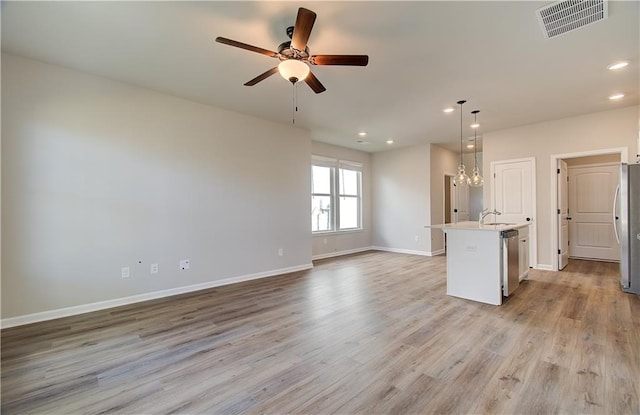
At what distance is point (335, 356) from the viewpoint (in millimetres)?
2346

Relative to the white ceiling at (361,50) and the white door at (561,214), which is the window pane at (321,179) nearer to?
the white ceiling at (361,50)

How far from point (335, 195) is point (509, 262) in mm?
4224

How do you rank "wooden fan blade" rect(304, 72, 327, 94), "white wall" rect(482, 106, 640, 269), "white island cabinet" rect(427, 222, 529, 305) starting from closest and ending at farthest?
"wooden fan blade" rect(304, 72, 327, 94), "white island cabinet" rect(427, 222, 529, 305), "white wall" rect(482, 106, 640, 269)

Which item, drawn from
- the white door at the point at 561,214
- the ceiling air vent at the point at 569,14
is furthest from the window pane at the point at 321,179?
the ceiling air vent at the point at 569,14

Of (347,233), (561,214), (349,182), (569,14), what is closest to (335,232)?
(347,233)

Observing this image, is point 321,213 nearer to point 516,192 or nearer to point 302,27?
point 516,192

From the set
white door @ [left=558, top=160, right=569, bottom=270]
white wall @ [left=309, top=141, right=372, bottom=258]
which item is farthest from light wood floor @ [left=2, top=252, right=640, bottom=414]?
white wall @ [left=309, top=141, right=372, bottom=258]

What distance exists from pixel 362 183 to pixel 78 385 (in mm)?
6885

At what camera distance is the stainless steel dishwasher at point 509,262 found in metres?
3.59

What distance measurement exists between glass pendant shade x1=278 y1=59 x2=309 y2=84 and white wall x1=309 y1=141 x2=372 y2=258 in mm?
4190

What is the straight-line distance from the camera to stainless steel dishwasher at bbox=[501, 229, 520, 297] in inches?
141

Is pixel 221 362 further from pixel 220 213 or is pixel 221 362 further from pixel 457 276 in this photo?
pixel 457 276

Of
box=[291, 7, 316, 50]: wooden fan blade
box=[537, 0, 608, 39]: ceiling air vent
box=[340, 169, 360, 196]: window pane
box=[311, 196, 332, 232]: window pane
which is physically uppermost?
box=[537, 0, 608, 39]: ceiling air vent

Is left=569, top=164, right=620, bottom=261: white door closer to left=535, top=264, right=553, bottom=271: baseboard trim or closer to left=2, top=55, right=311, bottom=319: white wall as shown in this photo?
left=535, top=264, right=553, bottom=271: baseboard trim
